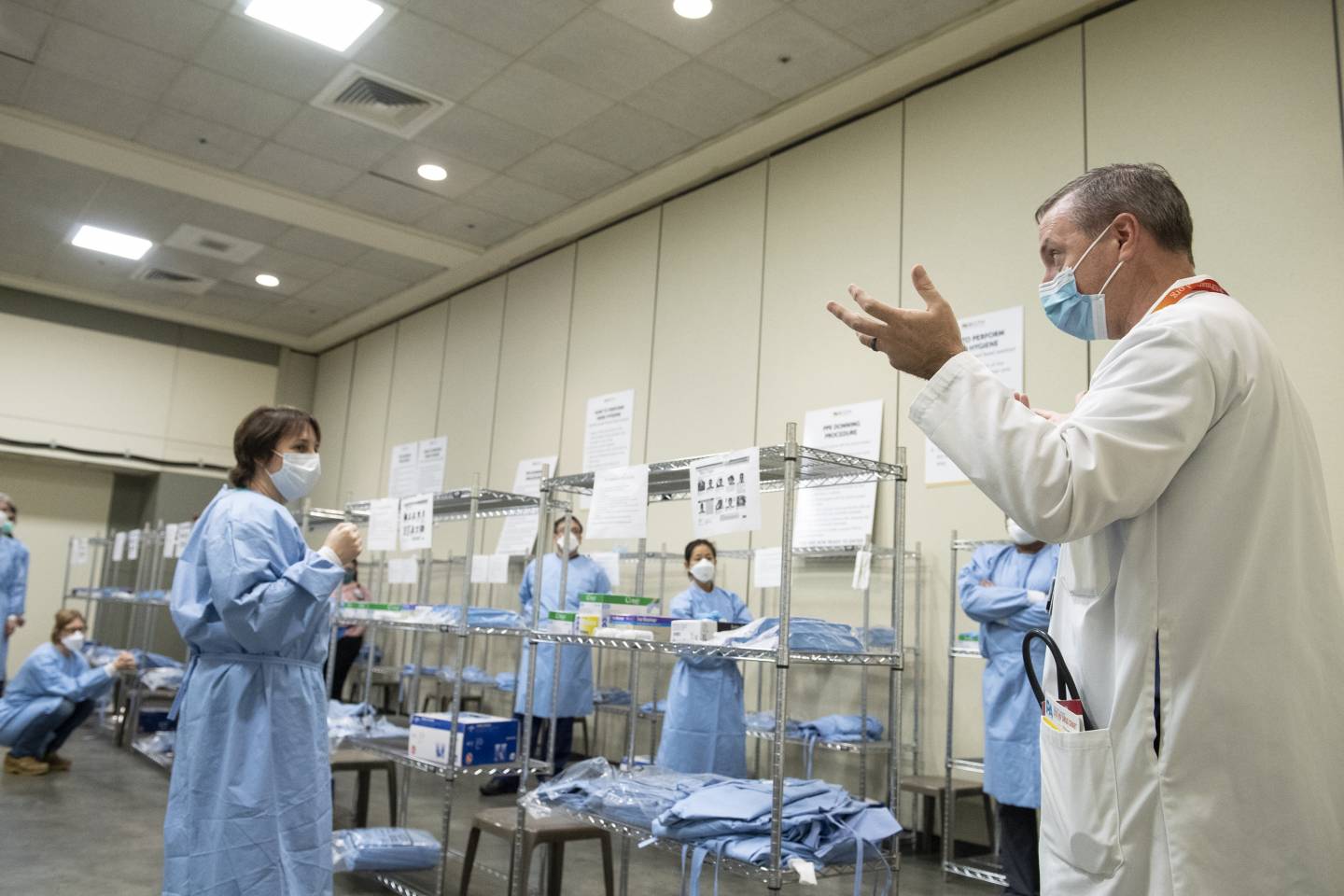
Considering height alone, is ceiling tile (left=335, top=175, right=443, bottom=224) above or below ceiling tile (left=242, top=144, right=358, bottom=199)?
below

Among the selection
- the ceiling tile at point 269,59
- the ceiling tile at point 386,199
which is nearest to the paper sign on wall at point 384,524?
the ceiling tile at point 269,59

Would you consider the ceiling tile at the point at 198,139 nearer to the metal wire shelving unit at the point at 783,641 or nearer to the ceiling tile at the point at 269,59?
the ceiling tile at the point at 269,59

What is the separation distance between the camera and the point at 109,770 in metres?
5.95

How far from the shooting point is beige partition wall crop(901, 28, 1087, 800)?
4.64 meters

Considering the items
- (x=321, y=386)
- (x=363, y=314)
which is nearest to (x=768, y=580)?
(x=363, y=314)

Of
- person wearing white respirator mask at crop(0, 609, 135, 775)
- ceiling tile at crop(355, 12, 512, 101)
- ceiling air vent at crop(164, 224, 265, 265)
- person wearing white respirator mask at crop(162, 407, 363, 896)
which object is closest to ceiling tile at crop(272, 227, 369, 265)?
ceiling air vent at crop(164, 224, 265, 265)

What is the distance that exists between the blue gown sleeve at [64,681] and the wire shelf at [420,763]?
2.47 meters

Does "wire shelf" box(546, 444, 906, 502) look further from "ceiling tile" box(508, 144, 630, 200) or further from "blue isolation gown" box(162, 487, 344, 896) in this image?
"ceiling tile" box(508, 144, 630, 200)

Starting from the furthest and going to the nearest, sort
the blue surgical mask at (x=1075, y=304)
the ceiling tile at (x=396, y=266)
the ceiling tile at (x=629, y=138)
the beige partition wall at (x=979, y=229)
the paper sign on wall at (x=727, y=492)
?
the ceiling tile at (x=396, y=266)
the ceiling tile at (x=629, y=138)
the beige partition wall at (x=979, y=229)
the paper sign on wall at (x=727, y=492)
the blue surgical mask at (x=1075, y=304)

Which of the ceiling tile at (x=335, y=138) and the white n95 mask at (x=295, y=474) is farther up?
the ceiling tile at (x=335, y=138)

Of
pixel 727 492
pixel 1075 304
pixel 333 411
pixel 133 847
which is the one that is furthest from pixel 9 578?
pixel 1075 304

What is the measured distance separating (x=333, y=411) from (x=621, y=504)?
29.3 ft

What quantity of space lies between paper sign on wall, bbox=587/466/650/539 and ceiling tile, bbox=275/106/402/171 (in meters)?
4.28

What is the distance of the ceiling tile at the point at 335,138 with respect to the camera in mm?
6242
